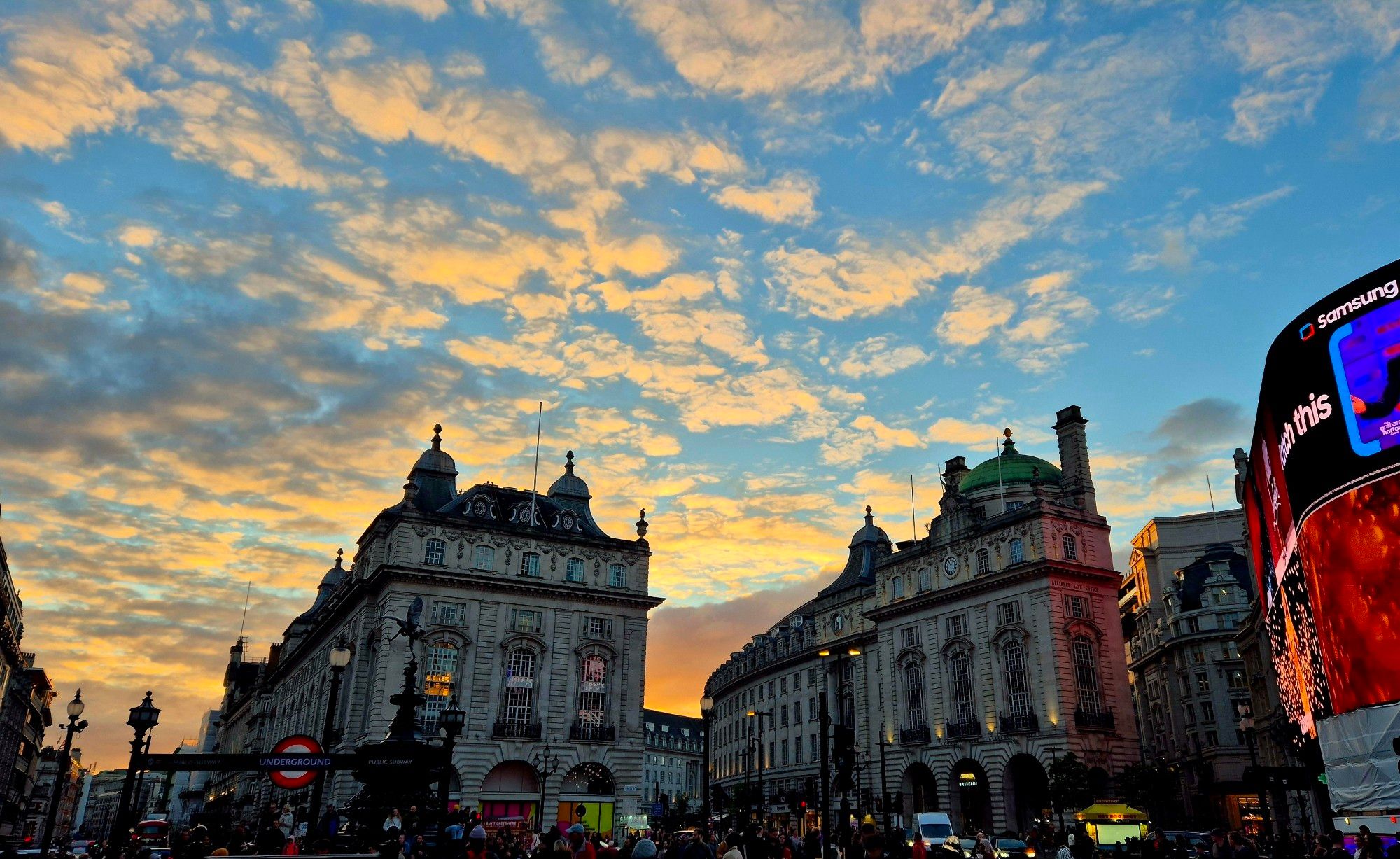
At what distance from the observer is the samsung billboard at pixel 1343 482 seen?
24484 mm

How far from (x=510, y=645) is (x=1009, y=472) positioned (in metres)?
39.5

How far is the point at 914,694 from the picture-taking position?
70500mm

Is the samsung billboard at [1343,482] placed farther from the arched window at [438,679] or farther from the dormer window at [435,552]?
the dormer window at [435,552]

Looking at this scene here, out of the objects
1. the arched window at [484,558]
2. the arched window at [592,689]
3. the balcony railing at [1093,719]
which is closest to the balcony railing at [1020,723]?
the balcony railing at [1093,719]

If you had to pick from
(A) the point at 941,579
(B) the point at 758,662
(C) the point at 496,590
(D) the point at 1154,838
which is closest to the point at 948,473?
(A) the point at 941,579

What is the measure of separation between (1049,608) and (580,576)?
30553 mm

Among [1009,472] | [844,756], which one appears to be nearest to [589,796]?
[1009,472]

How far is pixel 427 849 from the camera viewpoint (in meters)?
25.7

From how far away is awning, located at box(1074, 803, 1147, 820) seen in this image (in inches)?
1876

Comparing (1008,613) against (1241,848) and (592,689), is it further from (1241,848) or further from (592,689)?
(1241,848)

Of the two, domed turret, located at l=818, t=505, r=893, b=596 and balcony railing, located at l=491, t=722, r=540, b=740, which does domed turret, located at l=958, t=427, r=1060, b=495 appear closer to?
domed turret, located at l=818, t=505, r=893, b=596

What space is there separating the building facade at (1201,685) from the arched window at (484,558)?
45153mm

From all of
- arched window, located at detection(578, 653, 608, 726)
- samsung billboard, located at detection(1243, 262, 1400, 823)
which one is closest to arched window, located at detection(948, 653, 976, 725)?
arched window, located at detection(578, 653, 608, 726)

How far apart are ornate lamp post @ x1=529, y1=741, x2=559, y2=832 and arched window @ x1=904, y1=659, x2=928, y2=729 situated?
83.8 ft
